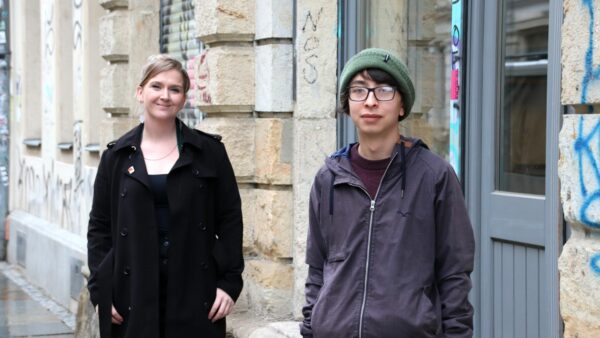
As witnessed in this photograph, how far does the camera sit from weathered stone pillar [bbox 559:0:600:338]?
3.91 meters

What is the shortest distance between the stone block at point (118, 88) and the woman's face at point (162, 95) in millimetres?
4819

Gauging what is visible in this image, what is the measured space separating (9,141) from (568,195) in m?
11.9

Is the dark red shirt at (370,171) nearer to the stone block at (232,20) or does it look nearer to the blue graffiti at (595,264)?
the blue graffiti at (595,264)

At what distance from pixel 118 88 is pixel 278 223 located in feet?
10.4

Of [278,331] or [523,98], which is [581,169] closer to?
[523,98]

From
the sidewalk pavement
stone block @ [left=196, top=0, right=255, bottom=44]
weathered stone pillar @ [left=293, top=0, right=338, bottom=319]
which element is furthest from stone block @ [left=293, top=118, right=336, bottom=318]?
the sidewalk pavement

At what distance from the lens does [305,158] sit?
703 centimetres

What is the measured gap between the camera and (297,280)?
714 cm

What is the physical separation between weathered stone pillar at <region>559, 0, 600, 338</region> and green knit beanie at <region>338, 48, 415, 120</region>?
2.33 ft

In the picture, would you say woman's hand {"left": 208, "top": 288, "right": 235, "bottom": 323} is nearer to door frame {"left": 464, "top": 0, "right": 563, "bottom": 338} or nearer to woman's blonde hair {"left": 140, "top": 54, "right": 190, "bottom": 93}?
woman's blonde hair {"left": 140, "top": 54, "right": 190, "bottom": 93}

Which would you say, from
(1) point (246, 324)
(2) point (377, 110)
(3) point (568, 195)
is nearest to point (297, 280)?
(1) point (246, 324)

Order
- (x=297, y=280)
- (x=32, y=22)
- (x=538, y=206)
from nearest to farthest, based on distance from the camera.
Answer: (x=538, y=206), (x=297, y=280), (x=32, y=22)

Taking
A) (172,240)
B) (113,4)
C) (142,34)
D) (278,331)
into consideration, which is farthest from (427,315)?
(113,4)

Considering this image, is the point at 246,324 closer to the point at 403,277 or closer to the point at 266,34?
the point at 266,34
